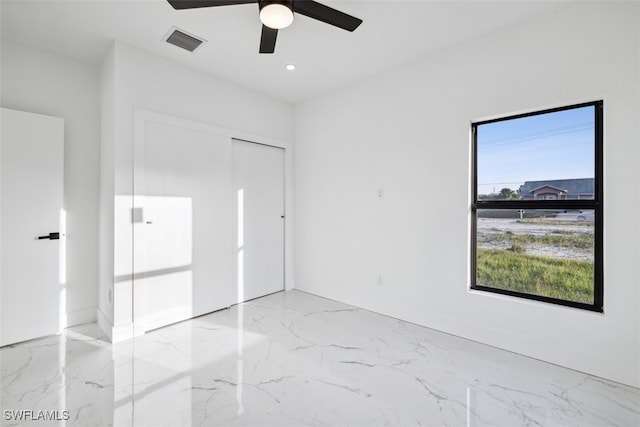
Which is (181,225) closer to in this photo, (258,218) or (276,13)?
(258,218)

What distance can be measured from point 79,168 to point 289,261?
2.62 metres

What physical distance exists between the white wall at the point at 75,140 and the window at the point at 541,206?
3.85 metres

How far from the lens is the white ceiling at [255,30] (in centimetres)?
221

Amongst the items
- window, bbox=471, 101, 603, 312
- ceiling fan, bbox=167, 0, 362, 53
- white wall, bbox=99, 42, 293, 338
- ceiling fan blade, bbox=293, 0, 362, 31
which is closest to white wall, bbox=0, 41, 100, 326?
white wall, bbox=99, 42, 293, 338

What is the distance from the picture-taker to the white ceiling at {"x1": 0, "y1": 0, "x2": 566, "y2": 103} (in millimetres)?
2211

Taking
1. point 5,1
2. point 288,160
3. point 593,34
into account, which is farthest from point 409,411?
point 5,1

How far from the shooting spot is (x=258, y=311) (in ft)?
10.9

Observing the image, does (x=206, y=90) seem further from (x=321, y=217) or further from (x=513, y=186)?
(x=513, y=186)

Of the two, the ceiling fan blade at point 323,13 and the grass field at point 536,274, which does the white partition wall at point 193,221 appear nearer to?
the ceiling fan blade at point 323,13

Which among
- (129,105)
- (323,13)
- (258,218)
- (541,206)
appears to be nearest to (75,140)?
(129,105)

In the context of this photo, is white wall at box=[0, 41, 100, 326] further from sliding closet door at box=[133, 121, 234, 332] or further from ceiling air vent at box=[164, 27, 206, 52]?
ceiling air vent at box=[164, 27, 206, 52]

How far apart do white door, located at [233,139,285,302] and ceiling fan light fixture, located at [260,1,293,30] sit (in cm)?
186

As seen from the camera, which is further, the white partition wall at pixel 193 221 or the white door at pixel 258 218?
the white door at pixel 258 218

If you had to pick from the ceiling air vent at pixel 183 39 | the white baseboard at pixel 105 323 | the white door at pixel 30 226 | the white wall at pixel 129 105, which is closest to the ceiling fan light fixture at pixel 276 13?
the ceiling air vent at pixel 183 39
